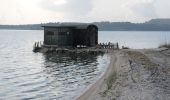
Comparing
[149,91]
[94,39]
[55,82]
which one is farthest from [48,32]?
[149,91]

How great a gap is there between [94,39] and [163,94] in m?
52.3

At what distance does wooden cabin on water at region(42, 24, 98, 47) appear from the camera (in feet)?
229

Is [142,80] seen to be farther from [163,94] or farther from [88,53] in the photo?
[88,53]

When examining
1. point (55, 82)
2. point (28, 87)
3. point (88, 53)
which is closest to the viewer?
point (28, 87)

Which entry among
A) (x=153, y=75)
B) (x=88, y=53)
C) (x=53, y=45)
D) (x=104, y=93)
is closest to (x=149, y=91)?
(x=104, y=93)

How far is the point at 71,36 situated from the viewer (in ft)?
230

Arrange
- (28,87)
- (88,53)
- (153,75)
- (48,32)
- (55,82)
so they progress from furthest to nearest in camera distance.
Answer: (48,32)
(88,53)
(55,82)
(28,87)
(153,75)

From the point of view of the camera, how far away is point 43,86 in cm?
3150

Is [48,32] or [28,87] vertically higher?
[48,32]

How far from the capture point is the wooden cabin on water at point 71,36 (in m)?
69.8

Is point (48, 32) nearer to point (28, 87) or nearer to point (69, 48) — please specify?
point (69, 48)

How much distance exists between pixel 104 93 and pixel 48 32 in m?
48.9

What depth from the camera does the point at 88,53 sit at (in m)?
66.9

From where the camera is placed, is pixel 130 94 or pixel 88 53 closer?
pixel 130 94
